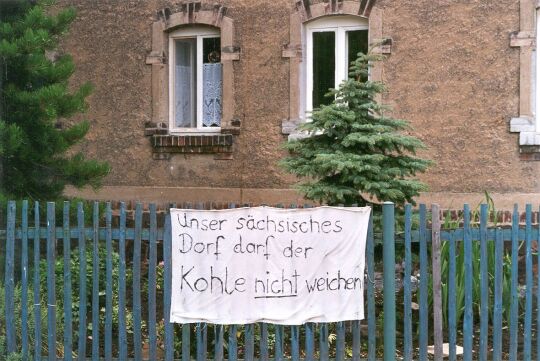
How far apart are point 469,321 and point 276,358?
5.16 ft

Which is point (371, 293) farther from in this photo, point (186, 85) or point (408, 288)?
point (186, 85)

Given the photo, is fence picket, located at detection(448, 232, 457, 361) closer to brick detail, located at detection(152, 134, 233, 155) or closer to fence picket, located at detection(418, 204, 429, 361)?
fence picket, located at detection(418, 204, 429, 361)

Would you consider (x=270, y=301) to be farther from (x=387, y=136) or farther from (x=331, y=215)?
(x=387, y=136)

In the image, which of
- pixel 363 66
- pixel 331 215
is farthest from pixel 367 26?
pixel 331 215

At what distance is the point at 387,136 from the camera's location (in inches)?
304

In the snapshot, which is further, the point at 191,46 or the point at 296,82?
the point at 191,46

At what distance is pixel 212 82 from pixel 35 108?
15.7 feet

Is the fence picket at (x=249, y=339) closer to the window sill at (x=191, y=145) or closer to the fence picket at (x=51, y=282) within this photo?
the fence picket at (x=51, y=282)

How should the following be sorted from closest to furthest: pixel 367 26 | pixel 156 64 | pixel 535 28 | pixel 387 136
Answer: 1. pixel 387 136
2. pixel 535 28
3. pixel 367 26
4. pixel 156 64

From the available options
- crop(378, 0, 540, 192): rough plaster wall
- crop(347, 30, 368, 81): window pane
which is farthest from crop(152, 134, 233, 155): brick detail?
crop(378, 0, 540, 192): rough plaster wall

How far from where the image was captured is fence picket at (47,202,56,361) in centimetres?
680

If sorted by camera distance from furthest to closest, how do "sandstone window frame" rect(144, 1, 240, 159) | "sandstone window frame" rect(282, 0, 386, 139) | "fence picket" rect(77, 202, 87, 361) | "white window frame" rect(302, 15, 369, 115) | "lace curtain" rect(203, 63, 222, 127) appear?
"lace curtain" rect(203, 63, 222, 127) < "sandstone window frame" rect(144, 1, 240, 159) < "white window frame" rect(302, 15, 369, 115) < "sandstone window frame" rect(282, 0, 386, 139) < "fence picket" rect(77, 202, 87, 361)

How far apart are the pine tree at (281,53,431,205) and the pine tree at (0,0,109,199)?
2562mm

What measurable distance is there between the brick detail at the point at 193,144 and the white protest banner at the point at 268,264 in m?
6.15
